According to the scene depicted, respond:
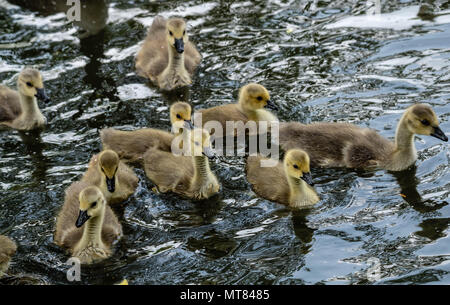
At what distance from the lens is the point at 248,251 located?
592 cm

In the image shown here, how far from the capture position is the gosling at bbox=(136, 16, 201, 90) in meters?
8.59

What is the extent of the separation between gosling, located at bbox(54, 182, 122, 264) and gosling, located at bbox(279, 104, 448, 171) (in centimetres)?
207

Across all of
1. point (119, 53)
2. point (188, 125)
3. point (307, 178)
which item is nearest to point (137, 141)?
point (188, 125)

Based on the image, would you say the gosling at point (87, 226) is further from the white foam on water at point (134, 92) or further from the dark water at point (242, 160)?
the white foam on water at point (134, 92)

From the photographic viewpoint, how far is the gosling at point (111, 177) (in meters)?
6.42

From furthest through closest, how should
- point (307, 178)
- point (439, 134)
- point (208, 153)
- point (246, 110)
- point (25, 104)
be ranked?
point (25, 104) → point (246, 110) → point (439, 134) → point (208, 153) → point (307, 178)

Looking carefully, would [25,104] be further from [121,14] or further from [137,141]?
[121,14]

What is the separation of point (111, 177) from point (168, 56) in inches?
114

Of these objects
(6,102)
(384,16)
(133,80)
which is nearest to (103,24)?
(133,80)

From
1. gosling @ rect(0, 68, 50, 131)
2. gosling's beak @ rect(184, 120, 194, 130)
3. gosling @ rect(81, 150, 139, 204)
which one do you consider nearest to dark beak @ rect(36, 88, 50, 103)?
gosling @ rect(0, 68, 50, 131)

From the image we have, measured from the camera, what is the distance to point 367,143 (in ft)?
22.9

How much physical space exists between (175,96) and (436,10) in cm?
377
